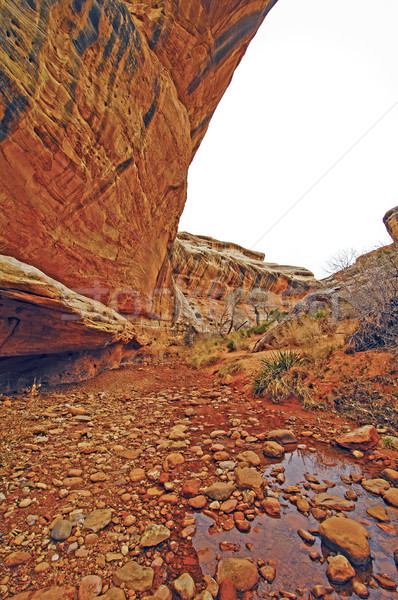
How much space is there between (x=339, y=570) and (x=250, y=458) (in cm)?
151

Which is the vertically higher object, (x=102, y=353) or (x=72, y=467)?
(x=102, y=353)

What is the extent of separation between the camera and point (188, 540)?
2.01 m

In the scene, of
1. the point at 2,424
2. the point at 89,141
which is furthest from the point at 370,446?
the point at 89,141

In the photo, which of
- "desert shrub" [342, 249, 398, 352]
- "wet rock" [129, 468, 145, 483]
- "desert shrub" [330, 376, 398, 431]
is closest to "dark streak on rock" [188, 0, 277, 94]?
"desert shrub" [342, 249, 398, 352]

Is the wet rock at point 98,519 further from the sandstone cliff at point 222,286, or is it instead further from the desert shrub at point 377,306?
the sandstone cliff at point 222,286

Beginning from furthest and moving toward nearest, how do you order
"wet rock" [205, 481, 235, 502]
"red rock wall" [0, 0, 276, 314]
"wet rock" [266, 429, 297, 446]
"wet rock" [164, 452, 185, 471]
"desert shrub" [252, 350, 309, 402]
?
"desert shrub" [252, 350, 309, 402] < "red rock wall" [0, 0, 276, 314] < "wet rock" [266, 429, 297, 446] < "wet rock" [164, 452, 185, 471] < "wet rock" [205, 481, 235, 502]

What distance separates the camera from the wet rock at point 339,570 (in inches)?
66.1

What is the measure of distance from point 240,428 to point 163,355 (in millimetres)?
8862

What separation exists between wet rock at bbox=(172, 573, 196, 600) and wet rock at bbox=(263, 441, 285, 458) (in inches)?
75.6

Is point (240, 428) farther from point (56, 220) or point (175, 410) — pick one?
point (56, 220)

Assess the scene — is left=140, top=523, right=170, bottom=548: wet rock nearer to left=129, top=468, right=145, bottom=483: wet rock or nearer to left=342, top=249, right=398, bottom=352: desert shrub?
left=129, top=468, right=145, bottom=483: wet rock

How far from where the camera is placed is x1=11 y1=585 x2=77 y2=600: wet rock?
1500 mm

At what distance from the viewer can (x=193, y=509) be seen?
2.37 metres

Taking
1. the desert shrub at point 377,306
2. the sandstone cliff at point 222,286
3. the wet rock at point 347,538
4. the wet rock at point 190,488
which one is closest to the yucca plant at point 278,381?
the desert shrub at point 377,306
